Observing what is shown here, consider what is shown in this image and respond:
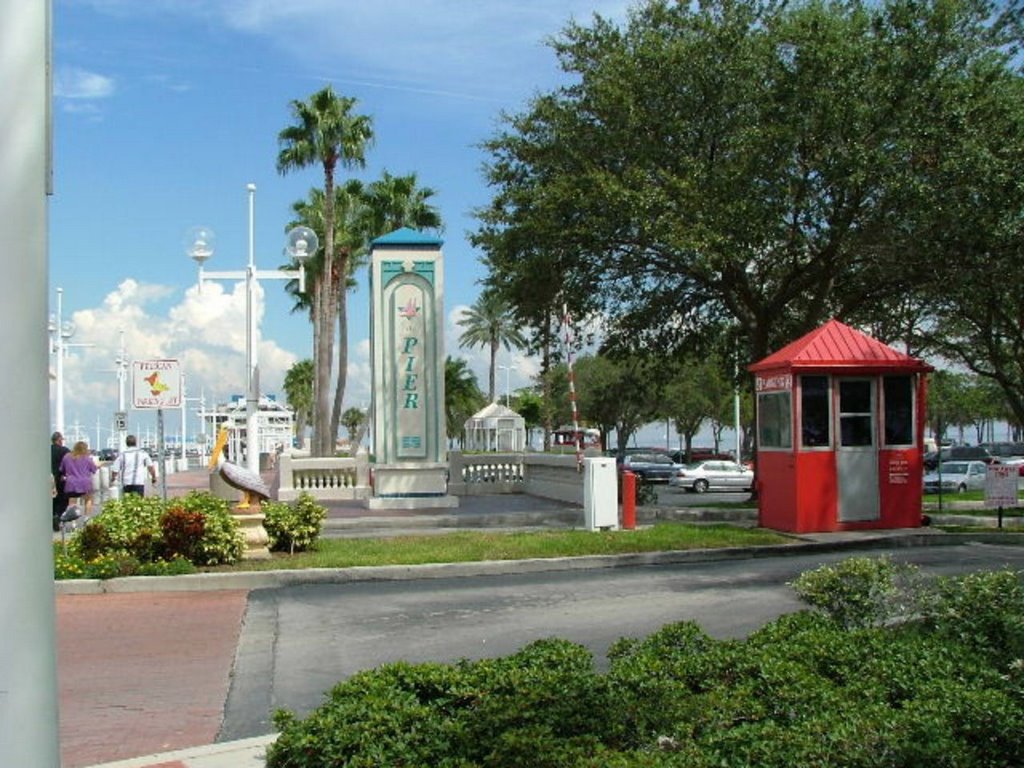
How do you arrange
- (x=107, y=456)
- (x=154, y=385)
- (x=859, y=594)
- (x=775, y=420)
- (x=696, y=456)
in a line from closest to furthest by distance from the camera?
(x=859, y=594)
(x=154, y=385)
(x=775, y=420)
(x=696, y=456)
(x=107, y=456)

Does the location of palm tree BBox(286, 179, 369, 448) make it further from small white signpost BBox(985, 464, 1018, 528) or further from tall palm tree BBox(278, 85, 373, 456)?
small white signpost BBox(985, 464, 1018, 528)

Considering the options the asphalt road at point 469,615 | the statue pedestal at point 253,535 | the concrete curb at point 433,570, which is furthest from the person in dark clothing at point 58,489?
the asphalt road at point 469,615

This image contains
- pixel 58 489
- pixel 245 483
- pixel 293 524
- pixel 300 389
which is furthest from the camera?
pixel 300 389

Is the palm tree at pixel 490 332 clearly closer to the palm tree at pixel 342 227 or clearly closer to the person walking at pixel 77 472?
the palm tree at pixel 342 227

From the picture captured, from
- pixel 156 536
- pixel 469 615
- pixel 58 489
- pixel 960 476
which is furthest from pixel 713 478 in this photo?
pixel 469 615

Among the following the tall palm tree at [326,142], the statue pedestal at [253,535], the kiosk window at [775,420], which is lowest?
the statue pedestal at [253,535]

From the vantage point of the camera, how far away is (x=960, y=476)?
42062 millimetres

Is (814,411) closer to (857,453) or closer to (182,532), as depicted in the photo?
(857,453)

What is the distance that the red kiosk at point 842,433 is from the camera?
1745 centimetres

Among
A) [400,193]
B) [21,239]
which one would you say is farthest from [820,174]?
[400,193]

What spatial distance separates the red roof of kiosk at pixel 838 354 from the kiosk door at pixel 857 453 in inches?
15.4

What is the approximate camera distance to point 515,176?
2441 cm

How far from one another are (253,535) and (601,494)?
221 inches

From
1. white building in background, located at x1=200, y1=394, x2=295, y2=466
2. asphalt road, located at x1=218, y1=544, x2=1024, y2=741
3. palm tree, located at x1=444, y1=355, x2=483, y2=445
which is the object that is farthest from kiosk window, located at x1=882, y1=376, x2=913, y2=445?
palm tree, located at x1=444, y1=355, x2=483, y2=445
